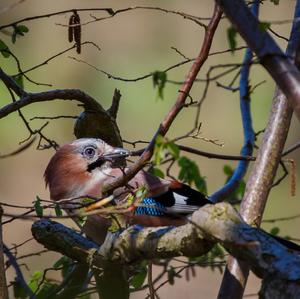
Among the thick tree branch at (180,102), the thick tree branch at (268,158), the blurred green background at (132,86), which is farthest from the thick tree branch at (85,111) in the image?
the blurred green background at (132,86)

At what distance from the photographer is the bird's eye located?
4.09m

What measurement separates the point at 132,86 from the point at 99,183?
5.56 meters

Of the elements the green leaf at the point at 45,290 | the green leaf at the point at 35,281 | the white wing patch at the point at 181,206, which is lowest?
the green leaf at the point at 45,290

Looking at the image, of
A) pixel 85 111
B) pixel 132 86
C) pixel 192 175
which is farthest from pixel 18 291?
pixel 132 86

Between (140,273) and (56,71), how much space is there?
601 cm

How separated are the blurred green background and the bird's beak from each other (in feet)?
11.2

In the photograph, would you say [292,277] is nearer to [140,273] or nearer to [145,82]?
[140,273]

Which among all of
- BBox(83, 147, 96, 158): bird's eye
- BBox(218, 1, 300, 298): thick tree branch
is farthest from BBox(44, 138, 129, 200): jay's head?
BBox(218, 1, 300, 298): thick tree branch

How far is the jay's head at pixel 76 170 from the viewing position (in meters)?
4.12

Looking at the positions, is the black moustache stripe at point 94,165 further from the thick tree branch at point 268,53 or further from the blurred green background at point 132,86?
the blurred green background at point 132,86

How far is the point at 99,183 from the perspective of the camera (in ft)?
13.5

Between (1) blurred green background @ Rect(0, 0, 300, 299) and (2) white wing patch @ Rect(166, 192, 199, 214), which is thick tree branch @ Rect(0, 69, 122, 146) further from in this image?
(1) blurred green background @ Rect(0, 0, 300, 299)

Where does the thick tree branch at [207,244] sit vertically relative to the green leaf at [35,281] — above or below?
below

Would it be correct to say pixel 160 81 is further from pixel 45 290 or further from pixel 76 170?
pixel 76 170
